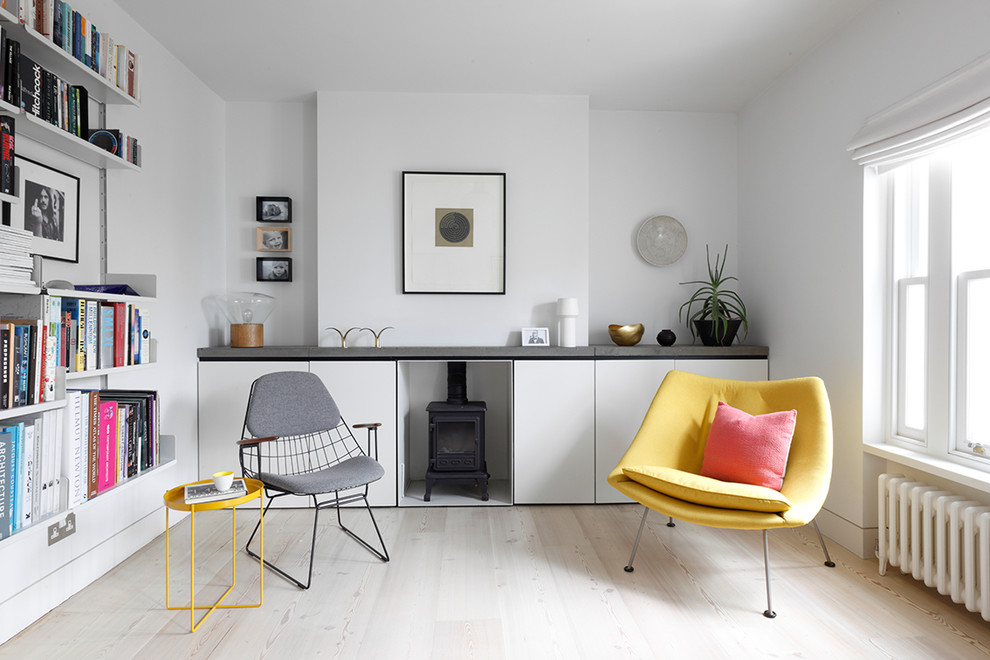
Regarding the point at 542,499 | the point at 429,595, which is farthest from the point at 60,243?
the point at 542,499

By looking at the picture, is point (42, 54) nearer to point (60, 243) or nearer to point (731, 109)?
point (60, 243)

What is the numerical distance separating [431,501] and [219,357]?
5.27ft

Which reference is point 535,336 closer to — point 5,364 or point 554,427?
point 554,427

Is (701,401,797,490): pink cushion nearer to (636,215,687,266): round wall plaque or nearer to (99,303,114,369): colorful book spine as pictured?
(636,215,687,266): round wall plaque

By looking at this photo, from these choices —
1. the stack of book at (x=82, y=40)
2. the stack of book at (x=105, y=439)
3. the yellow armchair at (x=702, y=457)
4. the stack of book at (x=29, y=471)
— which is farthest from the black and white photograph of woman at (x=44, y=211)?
the yellow armchair at (x=702, y=457)

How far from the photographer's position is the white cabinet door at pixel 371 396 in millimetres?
3576

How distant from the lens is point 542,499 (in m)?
3.66

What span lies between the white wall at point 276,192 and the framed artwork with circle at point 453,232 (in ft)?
2.45

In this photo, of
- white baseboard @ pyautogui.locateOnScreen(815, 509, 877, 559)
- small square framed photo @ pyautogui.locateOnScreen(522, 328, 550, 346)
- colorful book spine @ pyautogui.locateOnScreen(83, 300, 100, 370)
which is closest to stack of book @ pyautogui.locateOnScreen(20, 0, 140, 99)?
colorful book spine @ pyautogui.locateOnScreen(83, 300, 100, 370)

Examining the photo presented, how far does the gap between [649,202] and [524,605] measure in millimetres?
3004

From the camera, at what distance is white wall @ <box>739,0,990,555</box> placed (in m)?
2.48

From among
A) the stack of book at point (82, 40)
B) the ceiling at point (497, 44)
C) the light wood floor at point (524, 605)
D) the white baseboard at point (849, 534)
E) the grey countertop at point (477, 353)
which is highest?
the ceiling at point (497, 44)

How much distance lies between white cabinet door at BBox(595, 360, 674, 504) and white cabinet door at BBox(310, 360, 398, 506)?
4.30ft

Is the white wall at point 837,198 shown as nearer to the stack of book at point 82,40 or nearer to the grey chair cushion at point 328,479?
the grey chair cushion at point 328,479
